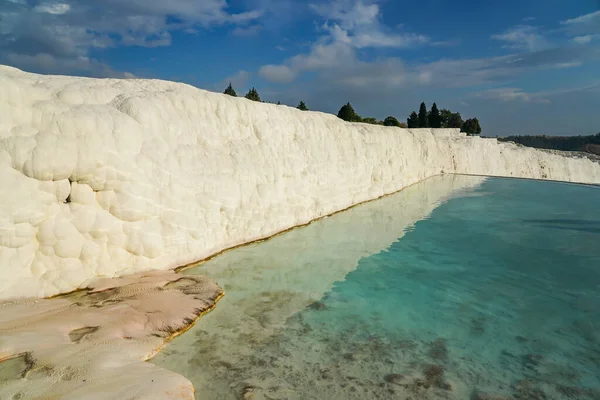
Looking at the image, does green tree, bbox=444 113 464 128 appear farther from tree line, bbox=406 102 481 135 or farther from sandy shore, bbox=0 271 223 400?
sandy shore, bbox=0 271 223 400

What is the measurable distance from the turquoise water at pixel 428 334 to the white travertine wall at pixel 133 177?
4.27ft

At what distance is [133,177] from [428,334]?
549cm

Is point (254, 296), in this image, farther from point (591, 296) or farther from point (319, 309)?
point (591, 296)

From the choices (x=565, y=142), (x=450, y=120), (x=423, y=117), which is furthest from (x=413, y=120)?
(x=565, y=142)

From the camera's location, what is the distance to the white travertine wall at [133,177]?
542cm

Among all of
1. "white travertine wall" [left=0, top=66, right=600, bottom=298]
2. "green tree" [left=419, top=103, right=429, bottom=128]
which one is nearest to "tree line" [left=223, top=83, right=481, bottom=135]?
"green tree" [left=419, top=103, right=429, bottom=128]

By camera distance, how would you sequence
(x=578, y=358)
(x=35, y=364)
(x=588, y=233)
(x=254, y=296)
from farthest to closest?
(x=588, y=233) → (x=254, y=296) → (x=578, y=358) → (x=35, y=364)

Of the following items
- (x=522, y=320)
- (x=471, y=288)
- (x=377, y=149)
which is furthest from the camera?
(x=377, y=149)

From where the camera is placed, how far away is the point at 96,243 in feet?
19.8

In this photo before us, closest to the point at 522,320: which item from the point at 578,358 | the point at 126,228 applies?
the point at 578,358

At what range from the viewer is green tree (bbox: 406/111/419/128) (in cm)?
4856

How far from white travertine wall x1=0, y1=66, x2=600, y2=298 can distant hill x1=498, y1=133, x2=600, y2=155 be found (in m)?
56.2

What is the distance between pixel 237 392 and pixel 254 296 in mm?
2362

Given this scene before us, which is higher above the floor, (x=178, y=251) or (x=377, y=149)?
(x=377, y=149)
